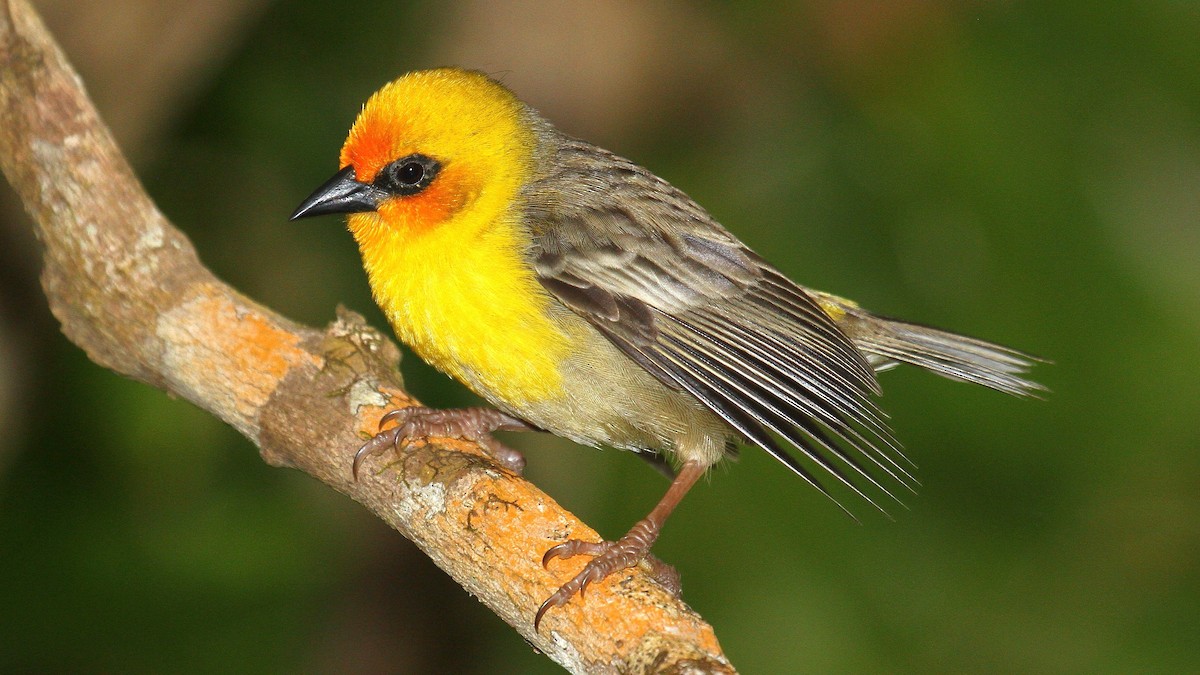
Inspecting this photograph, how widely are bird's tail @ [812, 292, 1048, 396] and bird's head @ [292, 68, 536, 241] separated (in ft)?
4.90

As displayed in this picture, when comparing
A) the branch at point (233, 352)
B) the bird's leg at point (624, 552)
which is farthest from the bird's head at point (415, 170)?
the bird's leg at point (624, 552)

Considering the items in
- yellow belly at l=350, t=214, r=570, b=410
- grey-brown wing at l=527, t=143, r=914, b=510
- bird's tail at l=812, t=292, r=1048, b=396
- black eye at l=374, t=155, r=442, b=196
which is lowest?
yellow belly at l=350, t=214, r=570, b=410

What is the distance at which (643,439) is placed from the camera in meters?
4.45

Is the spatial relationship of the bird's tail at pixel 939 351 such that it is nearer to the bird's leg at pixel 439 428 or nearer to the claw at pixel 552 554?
the bird's leg at pixel 439 428

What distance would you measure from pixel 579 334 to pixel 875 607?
1759 millimetres

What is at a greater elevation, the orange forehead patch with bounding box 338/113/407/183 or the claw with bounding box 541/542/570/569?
the orange forehead patch with bounding box 338/113/407/183

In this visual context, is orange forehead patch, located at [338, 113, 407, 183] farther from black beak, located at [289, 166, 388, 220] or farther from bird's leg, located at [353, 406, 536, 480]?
bird's leg, located at [353, 406, 536, 480]

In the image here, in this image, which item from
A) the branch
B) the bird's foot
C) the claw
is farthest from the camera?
the branch

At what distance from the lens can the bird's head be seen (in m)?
4.41

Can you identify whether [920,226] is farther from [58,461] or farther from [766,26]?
[58,461]

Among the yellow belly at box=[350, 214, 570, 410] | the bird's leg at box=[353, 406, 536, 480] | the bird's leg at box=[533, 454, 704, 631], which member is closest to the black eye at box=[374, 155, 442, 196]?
the yellow belly at box=[350, 214, 570, 410]

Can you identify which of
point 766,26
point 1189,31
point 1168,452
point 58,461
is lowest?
point 58,461

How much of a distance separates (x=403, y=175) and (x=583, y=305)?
818 mm

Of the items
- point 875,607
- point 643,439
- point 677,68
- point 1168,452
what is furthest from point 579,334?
point 677,68
